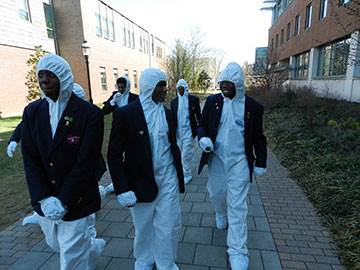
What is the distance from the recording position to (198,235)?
12.3ft

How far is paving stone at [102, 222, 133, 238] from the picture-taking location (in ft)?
12.5

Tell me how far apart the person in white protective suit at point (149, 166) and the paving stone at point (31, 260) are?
1.26 meters

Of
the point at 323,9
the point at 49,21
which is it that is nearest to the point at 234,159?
the point at 323,9

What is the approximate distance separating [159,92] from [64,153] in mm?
1059

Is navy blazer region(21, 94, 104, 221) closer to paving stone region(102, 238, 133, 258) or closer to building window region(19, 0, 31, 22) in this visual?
paving stone region(102, 238, 133, 258)

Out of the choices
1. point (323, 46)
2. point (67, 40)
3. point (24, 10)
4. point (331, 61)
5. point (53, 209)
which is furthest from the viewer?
point (67, 40)

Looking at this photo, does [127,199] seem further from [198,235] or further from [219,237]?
[219,237]

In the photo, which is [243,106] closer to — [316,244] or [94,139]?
[94,139]

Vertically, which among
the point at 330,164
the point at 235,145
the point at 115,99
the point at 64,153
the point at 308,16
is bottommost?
the point at 330,164

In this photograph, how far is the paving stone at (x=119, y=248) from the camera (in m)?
3.35

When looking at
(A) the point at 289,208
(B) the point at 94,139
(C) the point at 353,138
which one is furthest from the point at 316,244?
(C) the point at 353,138

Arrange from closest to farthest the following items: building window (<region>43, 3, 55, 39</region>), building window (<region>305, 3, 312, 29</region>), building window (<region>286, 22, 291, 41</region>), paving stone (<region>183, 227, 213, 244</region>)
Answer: paving stone (<region>183, 227, 213, 244</region>)
building window (<region>43, 3, 55, 39</region>)
building window (<region>305, 3, 312, 29</region>)
building window (<region>286, 22, 291, 41</region>)

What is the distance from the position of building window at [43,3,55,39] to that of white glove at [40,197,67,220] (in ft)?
72.6

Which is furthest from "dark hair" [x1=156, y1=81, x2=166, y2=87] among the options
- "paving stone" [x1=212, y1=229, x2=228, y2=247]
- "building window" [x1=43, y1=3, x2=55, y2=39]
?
"building window" [x1=43, y1=3, x2=55, y2=39]
